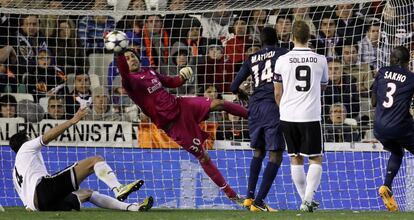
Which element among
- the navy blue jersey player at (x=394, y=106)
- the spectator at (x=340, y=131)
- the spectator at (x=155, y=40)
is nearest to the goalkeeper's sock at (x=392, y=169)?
the navy blue jersey player at (x=394, y=106)

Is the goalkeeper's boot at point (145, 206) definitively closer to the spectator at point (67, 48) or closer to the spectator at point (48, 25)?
the spectator at point (67, 48)

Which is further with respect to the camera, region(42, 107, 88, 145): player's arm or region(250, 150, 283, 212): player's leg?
region(250, 150, 283, 212): player's leg

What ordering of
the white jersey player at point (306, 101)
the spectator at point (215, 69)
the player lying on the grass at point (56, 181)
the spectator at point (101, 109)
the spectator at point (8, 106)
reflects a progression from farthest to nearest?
the spectator at point (215, 69), the spectator at point (101, 109), the spectator at point (8, 106), the player lying on the grass at point (56, 181), the white jersey player at point (306, 101)

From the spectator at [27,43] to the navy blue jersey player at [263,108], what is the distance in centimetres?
526

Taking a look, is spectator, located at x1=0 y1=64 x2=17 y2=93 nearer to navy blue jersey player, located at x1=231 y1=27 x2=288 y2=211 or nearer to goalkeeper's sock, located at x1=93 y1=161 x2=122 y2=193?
goalkeeper's sock, located at x1=93 y1=161 x2=122 y2=193

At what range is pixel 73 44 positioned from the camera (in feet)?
57.1

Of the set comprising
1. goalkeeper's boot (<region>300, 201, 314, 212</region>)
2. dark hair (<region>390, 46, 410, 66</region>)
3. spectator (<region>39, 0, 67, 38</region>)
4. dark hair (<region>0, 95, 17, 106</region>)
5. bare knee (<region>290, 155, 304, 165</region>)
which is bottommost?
goalkeeper's boot (<region>300, 201, 314, 212</region>)

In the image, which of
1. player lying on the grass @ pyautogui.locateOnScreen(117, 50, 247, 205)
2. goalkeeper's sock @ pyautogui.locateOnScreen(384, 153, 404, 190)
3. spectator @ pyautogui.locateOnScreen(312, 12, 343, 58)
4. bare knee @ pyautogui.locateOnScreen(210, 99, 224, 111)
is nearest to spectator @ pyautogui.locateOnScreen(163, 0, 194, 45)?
spectator @ pyautogui.locateOnScreen(312, 12, 343, 58)

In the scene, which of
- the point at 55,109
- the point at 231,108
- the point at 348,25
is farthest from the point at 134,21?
the point at 231,108

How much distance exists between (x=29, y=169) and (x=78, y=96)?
4667 mm

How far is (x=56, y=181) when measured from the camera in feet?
40.3

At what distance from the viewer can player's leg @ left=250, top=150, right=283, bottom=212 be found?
40.3 feet

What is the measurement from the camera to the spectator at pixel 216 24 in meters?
17.3

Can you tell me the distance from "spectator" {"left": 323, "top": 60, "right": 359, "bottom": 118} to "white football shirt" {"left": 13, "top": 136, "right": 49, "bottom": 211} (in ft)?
17.7
